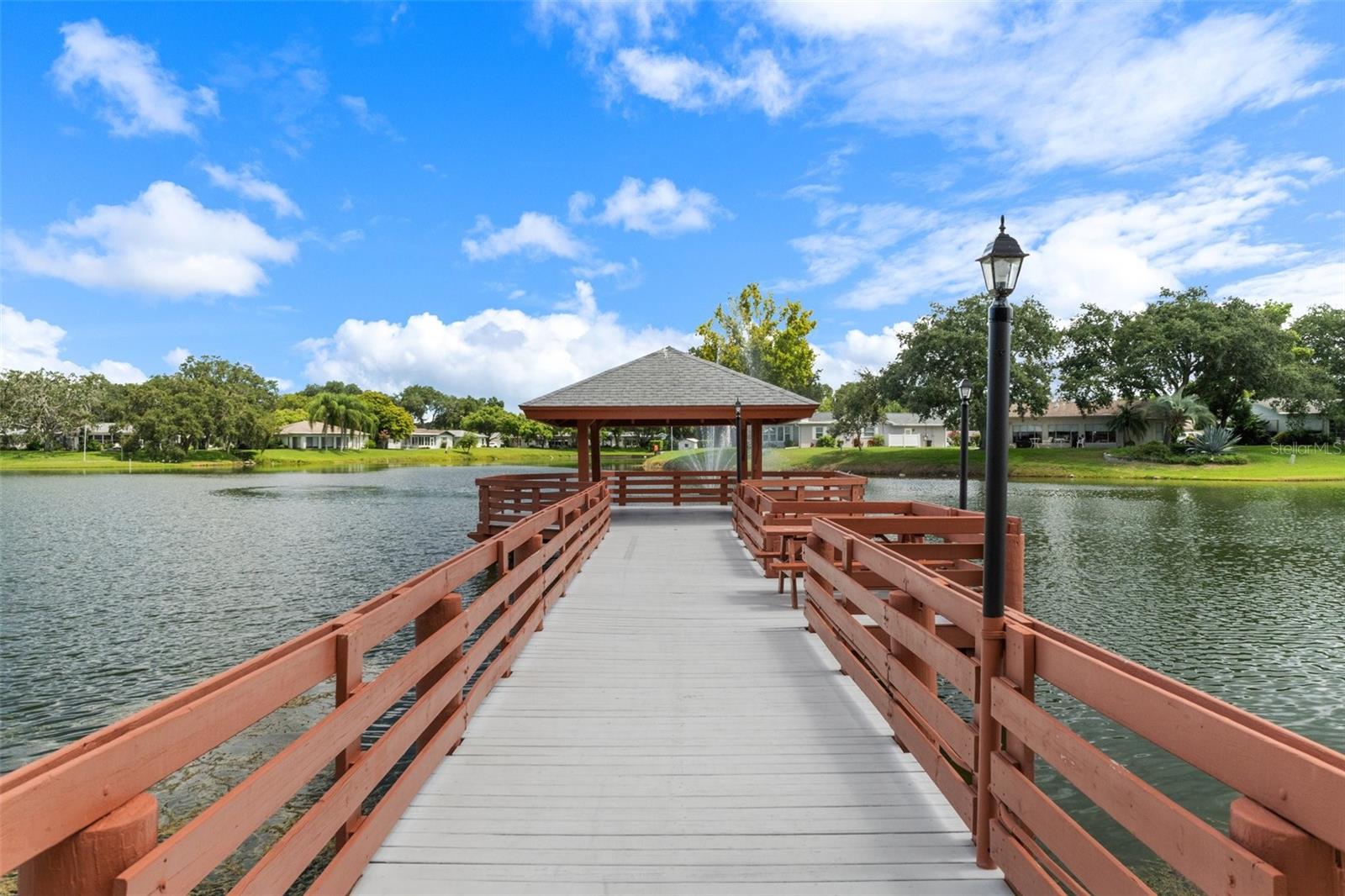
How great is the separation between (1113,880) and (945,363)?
47395 mm

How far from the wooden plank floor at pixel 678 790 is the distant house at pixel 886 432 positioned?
59.7 m

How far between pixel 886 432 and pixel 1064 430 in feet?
55.1

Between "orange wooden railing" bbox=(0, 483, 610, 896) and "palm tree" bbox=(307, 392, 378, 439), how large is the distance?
3358 inches

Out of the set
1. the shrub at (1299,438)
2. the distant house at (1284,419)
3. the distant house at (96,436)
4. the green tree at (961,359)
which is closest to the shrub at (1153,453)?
the green tree at (961,359)

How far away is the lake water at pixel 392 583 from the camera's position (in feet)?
24.7

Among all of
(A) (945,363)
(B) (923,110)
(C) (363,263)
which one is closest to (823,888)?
(B) (923,110)

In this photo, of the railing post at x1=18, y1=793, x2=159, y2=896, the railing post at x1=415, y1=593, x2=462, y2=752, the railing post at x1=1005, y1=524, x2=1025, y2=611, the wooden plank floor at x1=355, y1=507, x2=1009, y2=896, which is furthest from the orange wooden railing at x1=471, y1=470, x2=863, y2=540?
the railing post at x1=18, y1=793, x2=159, y2=896

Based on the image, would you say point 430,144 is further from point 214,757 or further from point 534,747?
point 534,747

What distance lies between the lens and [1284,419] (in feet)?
182

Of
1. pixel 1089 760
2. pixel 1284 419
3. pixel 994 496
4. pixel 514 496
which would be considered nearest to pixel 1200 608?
pixel 994 496

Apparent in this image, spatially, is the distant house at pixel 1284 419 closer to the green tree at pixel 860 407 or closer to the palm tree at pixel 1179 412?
the palm tree at pixel 1179 412

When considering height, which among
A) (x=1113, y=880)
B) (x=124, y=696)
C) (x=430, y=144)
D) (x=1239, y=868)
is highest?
(x=430, y=144)

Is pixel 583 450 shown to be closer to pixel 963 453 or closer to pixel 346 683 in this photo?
pixel 963 453

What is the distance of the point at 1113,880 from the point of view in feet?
6.59
